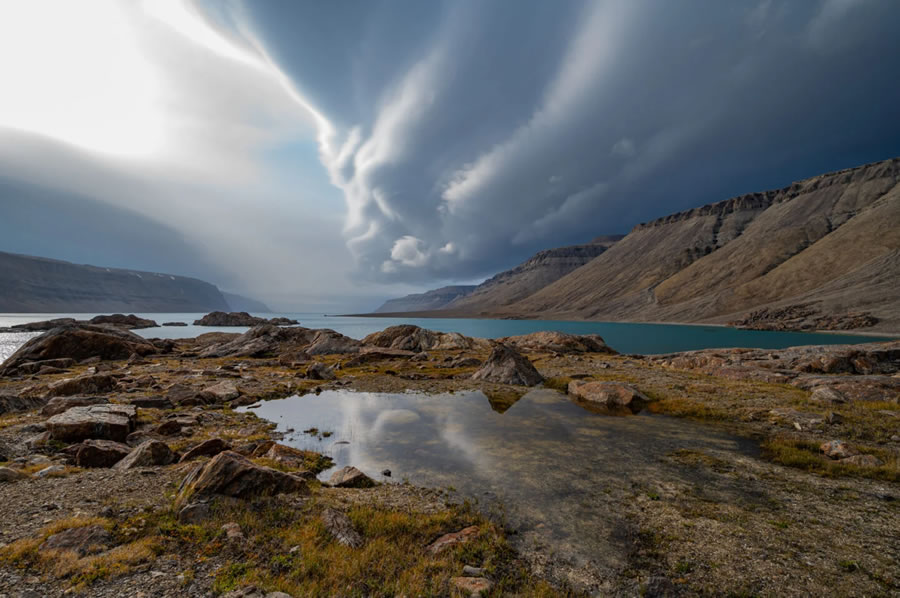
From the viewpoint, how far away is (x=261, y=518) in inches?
428

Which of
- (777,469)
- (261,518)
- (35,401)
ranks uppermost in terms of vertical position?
(35,401)

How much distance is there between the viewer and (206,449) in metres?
16.1

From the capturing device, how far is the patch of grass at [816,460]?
14.7 metres

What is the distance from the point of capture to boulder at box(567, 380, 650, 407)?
1090 inches

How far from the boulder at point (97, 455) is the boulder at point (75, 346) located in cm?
4022

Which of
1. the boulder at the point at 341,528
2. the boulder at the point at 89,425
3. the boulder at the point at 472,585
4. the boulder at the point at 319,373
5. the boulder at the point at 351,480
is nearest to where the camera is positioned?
the boulder at the point at 472,585

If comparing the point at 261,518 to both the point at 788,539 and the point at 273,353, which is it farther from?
the point at 273,353

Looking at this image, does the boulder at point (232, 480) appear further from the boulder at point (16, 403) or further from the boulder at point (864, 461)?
the boulder at point (864, 461)

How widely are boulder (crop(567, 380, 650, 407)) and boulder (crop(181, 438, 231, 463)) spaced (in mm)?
26465

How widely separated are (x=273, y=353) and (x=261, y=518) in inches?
2340

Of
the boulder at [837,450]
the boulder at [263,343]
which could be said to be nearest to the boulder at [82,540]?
the boulder at [837,450]

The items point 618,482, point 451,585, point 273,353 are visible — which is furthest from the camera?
point 273,353

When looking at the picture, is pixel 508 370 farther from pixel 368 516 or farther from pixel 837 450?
pixel 368 516

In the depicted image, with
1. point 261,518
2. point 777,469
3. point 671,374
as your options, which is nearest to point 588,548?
point 261,518
